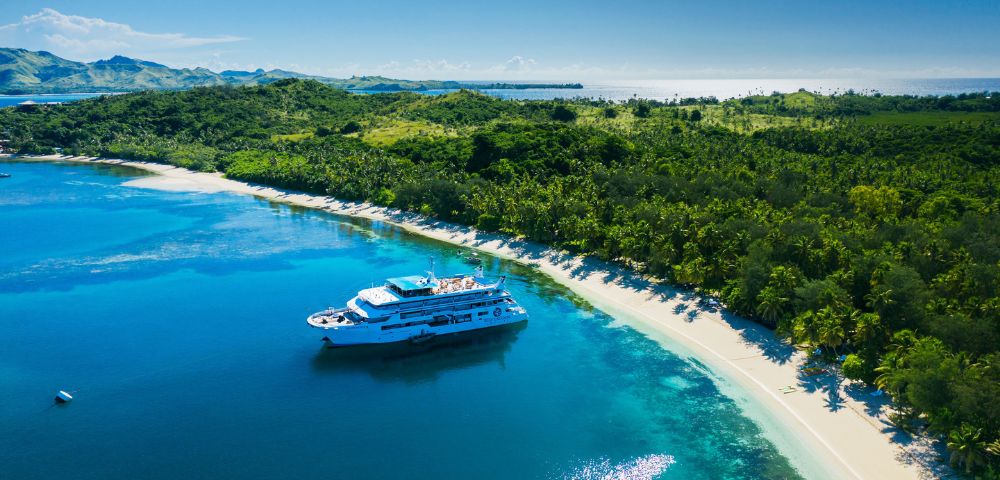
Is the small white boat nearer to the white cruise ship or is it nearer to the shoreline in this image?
the white cruise ship

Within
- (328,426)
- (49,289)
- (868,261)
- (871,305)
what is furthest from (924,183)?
(49,289)

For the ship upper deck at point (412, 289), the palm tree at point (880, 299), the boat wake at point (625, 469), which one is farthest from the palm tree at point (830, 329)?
the ship upper deck at point (412, 289)

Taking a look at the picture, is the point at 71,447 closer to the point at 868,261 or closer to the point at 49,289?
Answer: the point at 49,289

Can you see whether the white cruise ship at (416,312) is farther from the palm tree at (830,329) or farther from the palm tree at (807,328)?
the palm tree at (830,329)

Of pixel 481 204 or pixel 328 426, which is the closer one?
pixel 328 426

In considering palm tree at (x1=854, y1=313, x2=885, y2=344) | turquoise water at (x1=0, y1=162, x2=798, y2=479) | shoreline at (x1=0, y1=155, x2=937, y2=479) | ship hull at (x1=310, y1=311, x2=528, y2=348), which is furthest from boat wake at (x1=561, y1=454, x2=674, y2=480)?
ship hull at (x1=310, y1=311, x2=528, y2=348)

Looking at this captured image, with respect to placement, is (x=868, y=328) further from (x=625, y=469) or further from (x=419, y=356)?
(x=419, y=356)
